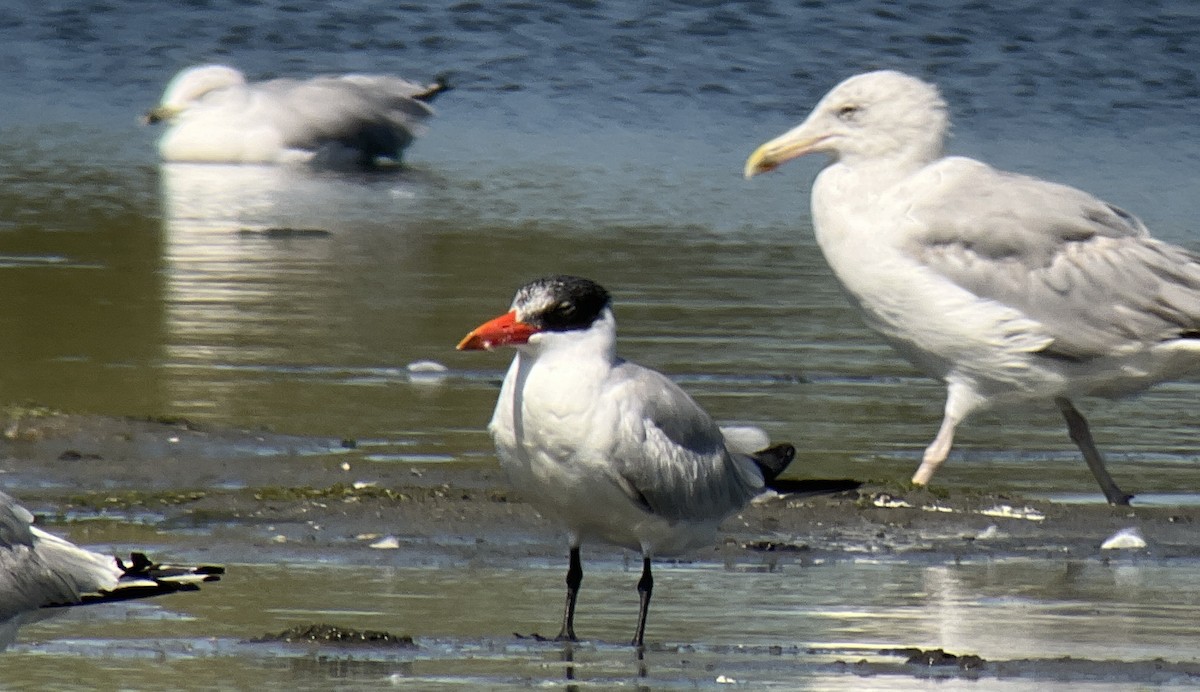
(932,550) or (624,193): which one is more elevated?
Answer: (932,550)

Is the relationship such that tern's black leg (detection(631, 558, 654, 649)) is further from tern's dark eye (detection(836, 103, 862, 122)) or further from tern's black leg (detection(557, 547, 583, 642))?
tern's dark eye (detection(836, 103, 862, 122))

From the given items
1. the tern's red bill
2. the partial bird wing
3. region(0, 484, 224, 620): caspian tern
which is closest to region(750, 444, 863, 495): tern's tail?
the tern's red bill

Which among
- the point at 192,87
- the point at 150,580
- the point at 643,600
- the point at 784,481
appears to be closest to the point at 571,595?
the point at 643,600

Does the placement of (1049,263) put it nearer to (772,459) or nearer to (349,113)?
(772,459)

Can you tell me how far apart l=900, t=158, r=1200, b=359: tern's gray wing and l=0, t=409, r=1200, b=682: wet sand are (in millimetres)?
Answer: 753

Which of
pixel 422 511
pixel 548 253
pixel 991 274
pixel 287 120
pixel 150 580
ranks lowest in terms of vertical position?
pixel 287 120

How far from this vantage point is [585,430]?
5.97m

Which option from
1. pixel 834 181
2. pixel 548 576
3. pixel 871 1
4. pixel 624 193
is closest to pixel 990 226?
pixel 834 181

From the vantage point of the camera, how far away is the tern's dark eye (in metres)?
8.16

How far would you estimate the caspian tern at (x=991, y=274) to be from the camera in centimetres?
Answer: 793

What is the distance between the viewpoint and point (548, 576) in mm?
6523

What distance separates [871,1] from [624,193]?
8605mm

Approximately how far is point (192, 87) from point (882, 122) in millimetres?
11627

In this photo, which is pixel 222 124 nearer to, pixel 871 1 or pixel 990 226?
pixel 871 1
